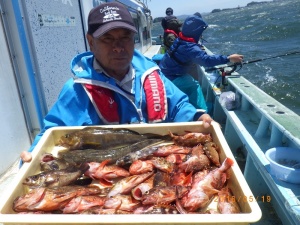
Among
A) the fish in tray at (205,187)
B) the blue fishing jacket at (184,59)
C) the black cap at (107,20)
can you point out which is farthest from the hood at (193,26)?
the fish in tray at (205,187)

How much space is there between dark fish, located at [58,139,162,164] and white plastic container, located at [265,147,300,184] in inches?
44.3

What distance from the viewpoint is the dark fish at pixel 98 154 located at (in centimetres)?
194

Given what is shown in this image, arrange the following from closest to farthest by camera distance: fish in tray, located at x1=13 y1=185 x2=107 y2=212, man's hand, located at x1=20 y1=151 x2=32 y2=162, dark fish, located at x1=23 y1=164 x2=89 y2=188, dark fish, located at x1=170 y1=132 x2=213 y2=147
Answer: fish in tray, located at x1=13 y1=185 x2=107 y2=212 < dark fish, located at x1=23 y1=164 x2=89 y2=188 < man's hand, located at x1=20 y1=151 x2=32 y2=162 < dark fish, located at x1=170 y1=132 x2=213 y2=147

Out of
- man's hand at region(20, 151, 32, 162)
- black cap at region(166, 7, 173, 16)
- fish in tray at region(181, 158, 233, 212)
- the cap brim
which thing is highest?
black cap at region(166, 7, 173, 16)

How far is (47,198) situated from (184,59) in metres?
4.29

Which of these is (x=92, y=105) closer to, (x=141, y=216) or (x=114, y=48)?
(x=114, y=48)

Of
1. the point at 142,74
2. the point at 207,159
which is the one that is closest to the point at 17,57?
the point at 142,74

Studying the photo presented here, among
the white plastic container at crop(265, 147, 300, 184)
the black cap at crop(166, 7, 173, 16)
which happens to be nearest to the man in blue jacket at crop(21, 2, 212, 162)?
the white plastic container at crop(265, 147, 300, 184)

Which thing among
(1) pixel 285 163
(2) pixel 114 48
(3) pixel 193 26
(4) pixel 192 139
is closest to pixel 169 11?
(3) pixel 193 26

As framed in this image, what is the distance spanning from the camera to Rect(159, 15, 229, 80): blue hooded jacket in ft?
16.6

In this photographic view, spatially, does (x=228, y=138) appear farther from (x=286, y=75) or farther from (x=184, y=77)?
(x=286, y=75)

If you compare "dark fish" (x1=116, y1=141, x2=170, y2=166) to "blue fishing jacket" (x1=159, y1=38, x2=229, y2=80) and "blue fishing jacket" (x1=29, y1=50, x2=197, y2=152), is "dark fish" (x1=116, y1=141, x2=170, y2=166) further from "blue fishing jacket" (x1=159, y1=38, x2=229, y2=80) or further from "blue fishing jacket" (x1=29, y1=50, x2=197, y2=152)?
"blue fishing jacket" (x1=159, y1=38, x2=229, y2=80)

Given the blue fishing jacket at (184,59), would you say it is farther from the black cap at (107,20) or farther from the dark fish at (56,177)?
the dark fish at (56,177)

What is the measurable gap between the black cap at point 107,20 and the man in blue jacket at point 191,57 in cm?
296
